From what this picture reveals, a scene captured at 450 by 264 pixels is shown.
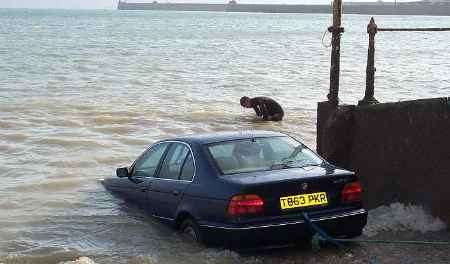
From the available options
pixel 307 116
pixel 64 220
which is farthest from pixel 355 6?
pixel 64 220

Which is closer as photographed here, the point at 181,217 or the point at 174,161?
the point at 181,217

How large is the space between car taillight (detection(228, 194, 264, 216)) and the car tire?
0.67 m

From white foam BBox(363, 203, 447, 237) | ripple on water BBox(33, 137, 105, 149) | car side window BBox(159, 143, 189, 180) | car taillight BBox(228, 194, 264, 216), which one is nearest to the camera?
car taillight BBox(228, 194, 264, 216)

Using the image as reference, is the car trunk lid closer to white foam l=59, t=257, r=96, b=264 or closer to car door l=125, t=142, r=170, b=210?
A: white foam l=59, t=257, r=96, b=264

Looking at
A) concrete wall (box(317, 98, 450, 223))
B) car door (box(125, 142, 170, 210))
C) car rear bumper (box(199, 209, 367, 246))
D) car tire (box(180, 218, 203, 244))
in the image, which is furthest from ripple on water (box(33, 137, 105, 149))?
car rear bumper (box(199, 209, 367, 246))

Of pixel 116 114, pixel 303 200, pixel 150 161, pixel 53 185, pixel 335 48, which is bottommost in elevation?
pixel 116 114

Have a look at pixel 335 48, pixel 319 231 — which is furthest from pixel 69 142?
pixel 319 231

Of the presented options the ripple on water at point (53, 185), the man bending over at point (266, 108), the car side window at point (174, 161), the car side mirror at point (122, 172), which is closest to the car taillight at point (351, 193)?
the car side window at point (174, 161)

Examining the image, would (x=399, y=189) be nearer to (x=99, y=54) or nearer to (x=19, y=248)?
(x=19, y=248)

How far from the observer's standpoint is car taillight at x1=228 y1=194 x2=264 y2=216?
7133 millimetres

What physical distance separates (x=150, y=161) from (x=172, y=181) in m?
1.03

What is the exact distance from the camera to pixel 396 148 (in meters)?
8.98

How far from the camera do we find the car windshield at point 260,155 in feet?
25.7

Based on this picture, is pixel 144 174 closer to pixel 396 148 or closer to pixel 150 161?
pixel 150 161
